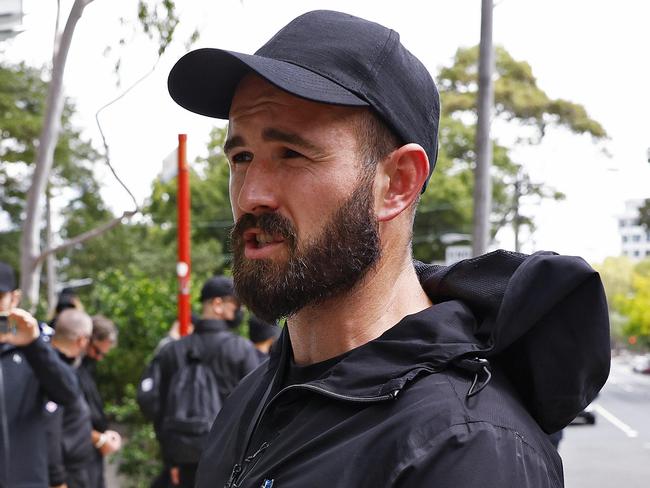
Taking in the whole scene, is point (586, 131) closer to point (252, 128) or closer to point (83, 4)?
point (83, 4)

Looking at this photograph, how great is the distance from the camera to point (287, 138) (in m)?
1.61

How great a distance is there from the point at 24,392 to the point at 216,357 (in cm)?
128

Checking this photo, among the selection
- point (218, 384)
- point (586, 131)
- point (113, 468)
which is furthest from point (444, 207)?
point (218, 384)

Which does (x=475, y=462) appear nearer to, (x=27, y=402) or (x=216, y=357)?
(x=27, y=402)

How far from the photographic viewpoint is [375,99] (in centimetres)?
160

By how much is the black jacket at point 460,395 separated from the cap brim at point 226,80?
1.32 feet

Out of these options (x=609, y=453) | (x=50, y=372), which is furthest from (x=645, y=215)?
(x=50, y=372)

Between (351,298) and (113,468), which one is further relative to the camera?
(113,468)

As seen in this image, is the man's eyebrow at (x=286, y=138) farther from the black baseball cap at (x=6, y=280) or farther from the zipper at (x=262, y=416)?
the black baseball cap at (x=6, y=280)

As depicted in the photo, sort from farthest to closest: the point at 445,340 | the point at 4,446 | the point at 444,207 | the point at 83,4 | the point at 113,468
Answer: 1. the point at 444,207
2. the point at 113,468
3. the point at 83,4
4. the point at 4,446
5. the point at 445,340

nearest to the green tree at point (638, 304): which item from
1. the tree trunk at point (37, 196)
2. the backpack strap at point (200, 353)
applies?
the tree trunk at point (37, 196)

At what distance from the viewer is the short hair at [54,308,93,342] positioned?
19.3ft

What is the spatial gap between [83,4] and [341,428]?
5433 mm

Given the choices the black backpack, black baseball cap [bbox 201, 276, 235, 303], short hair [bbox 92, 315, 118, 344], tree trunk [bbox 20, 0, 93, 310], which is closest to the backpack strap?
the black backpack
